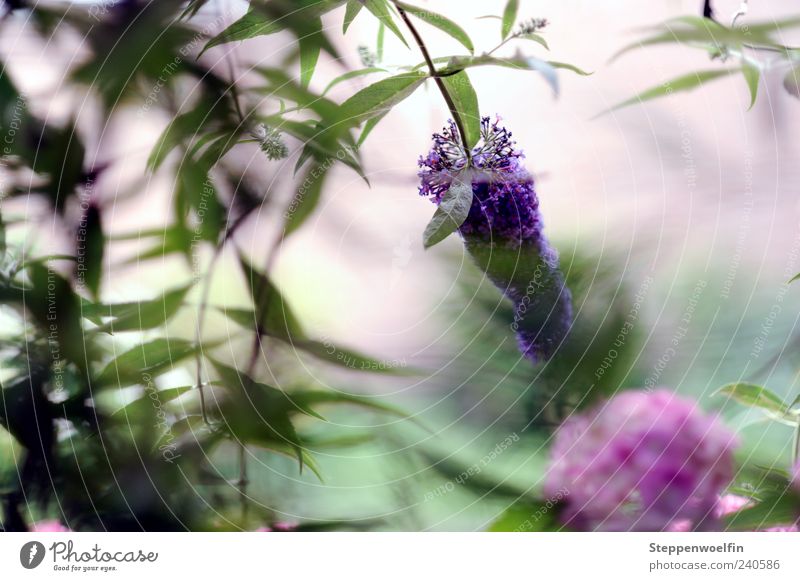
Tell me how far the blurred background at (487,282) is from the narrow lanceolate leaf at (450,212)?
0.03 feet

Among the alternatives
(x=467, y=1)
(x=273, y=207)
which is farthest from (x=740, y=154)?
(x=273, y=207)

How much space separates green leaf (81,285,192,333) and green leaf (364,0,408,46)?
20 cm

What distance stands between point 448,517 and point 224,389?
16 cm

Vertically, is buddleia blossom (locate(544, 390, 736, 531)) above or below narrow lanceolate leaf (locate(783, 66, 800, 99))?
below

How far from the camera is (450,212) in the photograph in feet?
1.51

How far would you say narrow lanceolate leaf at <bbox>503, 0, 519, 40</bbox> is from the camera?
0.46 metres

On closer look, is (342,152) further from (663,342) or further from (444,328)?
(663,342)

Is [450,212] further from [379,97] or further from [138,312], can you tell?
[138,312]

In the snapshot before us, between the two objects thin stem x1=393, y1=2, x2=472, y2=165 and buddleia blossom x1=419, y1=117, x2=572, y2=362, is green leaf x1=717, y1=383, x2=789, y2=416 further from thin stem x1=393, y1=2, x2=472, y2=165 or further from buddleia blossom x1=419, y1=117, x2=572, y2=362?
thin stem x1=393, y1=2, x2=472, y2=165
